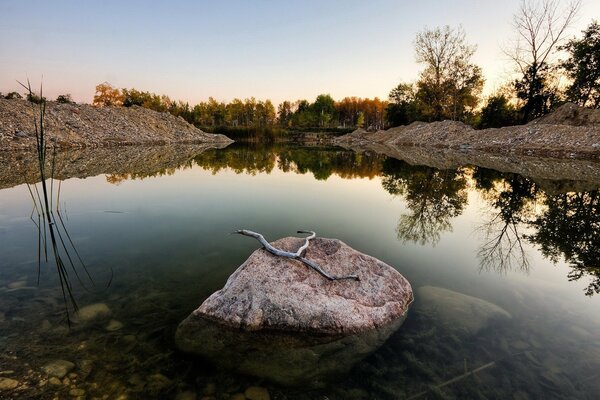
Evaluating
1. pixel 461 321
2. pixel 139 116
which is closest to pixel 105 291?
pixel 461 321

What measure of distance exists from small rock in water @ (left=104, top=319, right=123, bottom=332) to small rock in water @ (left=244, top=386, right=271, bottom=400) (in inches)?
82.1

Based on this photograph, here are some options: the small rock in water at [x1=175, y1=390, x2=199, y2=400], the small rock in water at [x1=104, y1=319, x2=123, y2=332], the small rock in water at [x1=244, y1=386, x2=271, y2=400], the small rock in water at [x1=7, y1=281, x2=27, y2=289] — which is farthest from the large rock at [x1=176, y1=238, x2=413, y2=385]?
the small rock in water at [x1=7, y1=281, x2=27, y2=289]

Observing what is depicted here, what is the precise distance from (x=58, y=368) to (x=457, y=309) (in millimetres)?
5198

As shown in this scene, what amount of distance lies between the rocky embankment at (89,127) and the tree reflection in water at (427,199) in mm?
24536

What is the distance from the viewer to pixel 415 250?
6.64m

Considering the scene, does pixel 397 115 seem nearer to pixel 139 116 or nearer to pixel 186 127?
pixel 186 127

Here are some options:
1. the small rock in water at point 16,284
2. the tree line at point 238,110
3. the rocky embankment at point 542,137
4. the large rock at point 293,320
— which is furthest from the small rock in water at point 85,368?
the tree line at point 238,110

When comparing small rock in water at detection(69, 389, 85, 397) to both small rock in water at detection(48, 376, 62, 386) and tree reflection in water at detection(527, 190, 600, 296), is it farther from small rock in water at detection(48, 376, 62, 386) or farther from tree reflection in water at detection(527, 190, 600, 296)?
tree reflection in water at detection(527, 190, 600, 296)

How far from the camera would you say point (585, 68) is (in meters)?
32.6

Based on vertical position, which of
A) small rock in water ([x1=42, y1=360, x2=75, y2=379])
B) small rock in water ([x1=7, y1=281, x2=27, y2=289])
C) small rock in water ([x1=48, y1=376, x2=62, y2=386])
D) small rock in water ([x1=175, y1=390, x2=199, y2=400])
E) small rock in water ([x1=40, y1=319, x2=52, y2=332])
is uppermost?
small rock in water ([x1=7, y1=281, x2=27, y2=289])

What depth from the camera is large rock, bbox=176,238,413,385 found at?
3350 millimetres

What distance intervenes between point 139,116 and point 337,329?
2403 inches

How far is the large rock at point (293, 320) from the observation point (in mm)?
3350

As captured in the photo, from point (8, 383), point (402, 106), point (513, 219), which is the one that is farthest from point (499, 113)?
point (8, 383)
